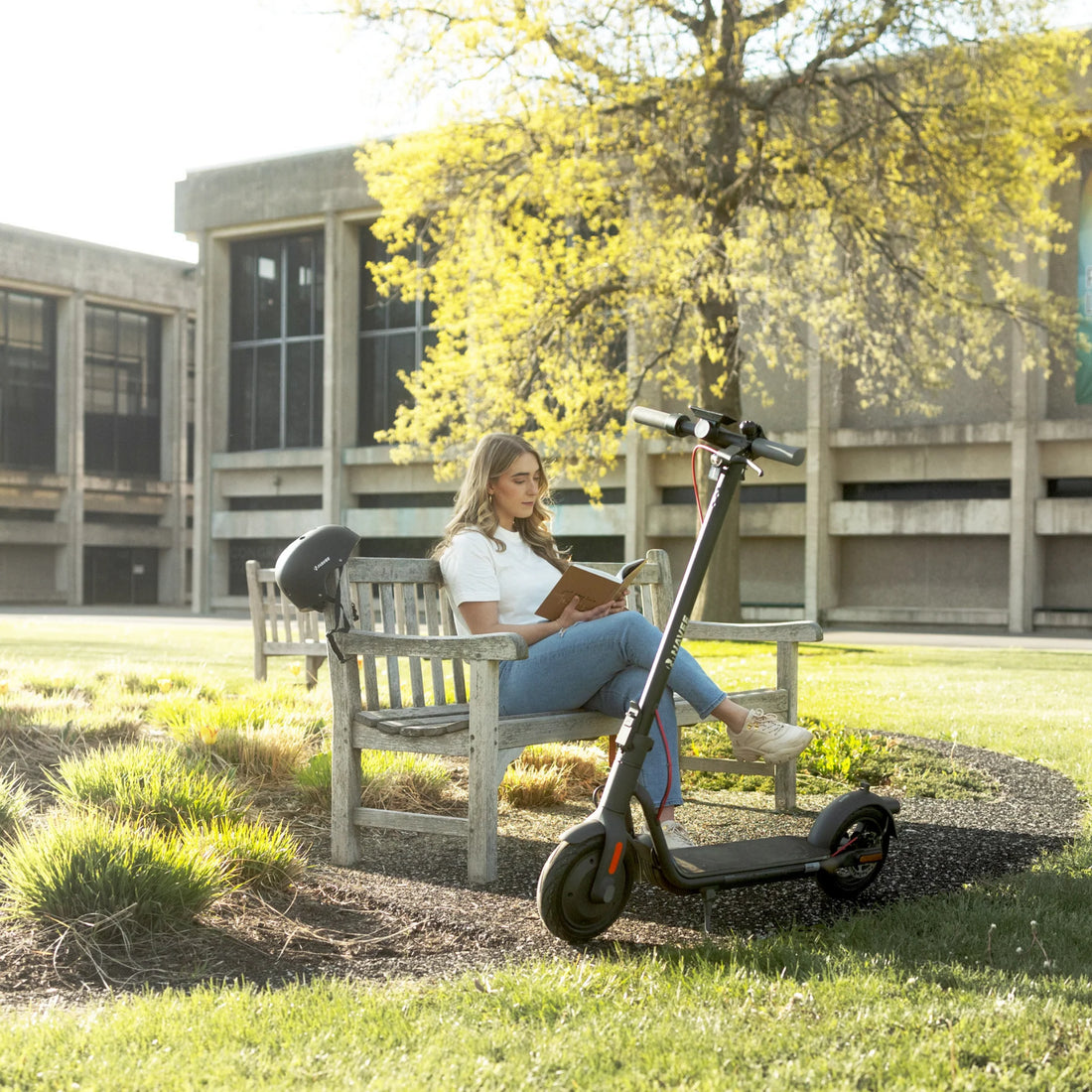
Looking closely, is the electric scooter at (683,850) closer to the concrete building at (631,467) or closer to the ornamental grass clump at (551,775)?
the ornamental grass clump at (551,775)

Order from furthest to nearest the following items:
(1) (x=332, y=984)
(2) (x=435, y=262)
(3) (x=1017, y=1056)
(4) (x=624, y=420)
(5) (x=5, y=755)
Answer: (4) (x=624, y=420) < (2) (x=435, y=262) < (5) (x=5, y=755) < (1) (x=332, y=984) < (3) (x=1017, y=1056)

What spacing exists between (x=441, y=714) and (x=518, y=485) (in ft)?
2.84

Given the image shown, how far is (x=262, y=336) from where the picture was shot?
40.8 meters

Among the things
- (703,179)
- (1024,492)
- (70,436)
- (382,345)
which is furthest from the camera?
(70,436)

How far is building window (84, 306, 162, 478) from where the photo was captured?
160ft

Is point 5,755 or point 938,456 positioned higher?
point 938,456

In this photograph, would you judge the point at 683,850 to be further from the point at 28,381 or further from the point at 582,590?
the point at 28,381

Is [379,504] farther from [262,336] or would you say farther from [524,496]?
[524,496]

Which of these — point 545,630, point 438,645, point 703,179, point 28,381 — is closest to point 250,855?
point 438,645

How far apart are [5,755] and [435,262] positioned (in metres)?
14.3

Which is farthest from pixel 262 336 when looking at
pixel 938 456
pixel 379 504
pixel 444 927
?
pixel 444 927

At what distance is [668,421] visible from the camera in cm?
390

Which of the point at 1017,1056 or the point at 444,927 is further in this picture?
the point at 444,927

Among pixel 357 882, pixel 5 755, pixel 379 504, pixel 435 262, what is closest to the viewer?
pixel 357 882
